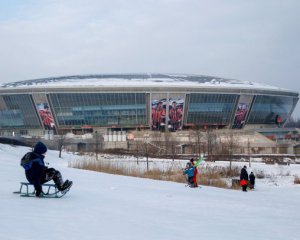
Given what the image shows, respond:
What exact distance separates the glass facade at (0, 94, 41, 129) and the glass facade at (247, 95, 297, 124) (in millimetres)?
34368

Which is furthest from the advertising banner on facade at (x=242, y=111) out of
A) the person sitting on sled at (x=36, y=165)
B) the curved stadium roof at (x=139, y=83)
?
the person sitting on sled at (x=36, y=165)

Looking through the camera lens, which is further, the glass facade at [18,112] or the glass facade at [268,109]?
the glass facade at [268,109]

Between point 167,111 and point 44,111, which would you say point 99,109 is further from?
point 167,111

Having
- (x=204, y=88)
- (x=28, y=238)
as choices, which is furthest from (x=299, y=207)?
(x=204, y=88)

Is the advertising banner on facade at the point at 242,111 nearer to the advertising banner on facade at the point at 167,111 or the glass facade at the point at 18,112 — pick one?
the advertising banner on facade at the point at 167,111

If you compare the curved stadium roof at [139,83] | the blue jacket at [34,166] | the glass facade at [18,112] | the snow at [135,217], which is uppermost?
the curved stadium roof at [139,83]

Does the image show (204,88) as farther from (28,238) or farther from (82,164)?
(28,238)

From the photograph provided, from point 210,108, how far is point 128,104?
41.4 ft

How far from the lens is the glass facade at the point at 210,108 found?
65688 millimetres

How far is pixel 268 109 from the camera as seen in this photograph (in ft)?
236

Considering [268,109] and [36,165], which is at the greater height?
[36,165]

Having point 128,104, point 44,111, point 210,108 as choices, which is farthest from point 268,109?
point 44,111

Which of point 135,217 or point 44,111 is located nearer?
point 135,217

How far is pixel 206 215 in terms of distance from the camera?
780cm
